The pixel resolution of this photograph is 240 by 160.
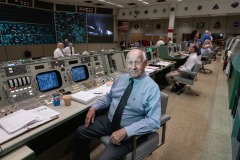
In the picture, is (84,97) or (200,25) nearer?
(84,97)

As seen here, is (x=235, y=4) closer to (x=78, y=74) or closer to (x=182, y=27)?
(x=182, y=27)

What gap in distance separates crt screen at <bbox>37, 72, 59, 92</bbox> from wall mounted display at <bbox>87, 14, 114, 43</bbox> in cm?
911

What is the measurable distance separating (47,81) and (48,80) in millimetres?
15

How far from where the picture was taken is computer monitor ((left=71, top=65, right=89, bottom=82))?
1.98 m

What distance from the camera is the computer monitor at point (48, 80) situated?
1659 mm

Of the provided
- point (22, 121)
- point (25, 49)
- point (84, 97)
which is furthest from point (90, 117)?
point (25, 49)

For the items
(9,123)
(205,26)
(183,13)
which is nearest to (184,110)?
(9,123)

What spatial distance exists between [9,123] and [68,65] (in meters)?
0.93

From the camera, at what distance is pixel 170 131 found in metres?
2.32

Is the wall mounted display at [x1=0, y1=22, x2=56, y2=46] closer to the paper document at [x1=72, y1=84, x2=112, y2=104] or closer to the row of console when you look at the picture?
the row of console

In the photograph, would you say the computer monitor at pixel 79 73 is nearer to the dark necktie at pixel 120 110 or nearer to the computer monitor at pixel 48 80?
the computer monitor at pixel 48 80

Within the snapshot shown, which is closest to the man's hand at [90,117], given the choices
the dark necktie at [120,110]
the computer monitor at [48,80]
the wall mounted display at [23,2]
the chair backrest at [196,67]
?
the dark necktie at [120,110]

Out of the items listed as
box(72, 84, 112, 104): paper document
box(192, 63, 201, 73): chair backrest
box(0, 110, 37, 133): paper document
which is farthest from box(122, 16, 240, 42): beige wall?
box(0, 110, 37, 133): paper document

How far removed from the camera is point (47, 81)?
5.65 ft
